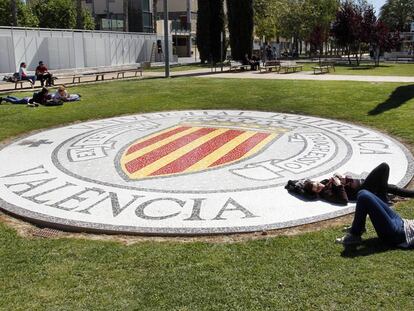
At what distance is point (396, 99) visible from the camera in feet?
55.6

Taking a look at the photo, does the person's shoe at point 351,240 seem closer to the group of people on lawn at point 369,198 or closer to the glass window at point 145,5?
the group of people on lawn at point 369,198

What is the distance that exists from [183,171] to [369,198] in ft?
14.0

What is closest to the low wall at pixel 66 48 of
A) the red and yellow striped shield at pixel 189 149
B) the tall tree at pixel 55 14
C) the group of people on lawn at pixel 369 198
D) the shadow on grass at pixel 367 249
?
the red and yellow striped shield at pixel 189 149

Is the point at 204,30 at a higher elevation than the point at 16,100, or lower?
higher

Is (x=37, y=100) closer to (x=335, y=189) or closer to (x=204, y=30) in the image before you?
(x=335, y=189)

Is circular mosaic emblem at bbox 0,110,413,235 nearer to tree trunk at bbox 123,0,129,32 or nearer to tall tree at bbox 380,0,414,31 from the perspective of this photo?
tree trunk at bbox 123,0,129,32

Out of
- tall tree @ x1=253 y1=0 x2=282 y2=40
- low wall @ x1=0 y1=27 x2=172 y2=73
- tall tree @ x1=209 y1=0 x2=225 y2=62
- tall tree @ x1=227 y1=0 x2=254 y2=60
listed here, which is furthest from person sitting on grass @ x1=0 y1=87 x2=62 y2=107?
tall tree @ x1=253 y1=0 x2=282 y2=40

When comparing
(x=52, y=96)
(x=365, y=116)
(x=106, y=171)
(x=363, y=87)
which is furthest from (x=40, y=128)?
(x=363, y=87)

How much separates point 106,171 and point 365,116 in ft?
28.2

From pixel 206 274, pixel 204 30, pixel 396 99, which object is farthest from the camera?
pixel 204 30

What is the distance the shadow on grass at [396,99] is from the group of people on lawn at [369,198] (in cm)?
825

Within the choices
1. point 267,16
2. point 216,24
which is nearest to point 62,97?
point 216,24

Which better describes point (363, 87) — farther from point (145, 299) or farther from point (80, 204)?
point (145, 299)

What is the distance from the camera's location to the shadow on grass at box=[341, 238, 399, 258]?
5379 mm
